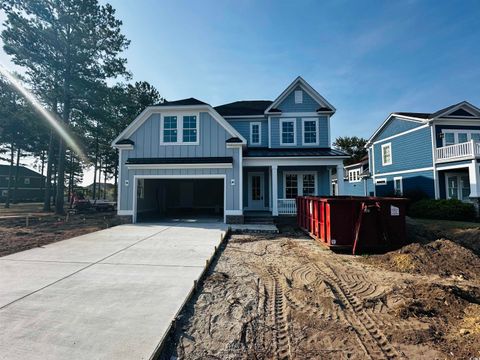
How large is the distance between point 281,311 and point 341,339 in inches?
38.2

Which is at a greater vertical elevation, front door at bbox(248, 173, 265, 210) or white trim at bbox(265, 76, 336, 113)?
white trim at bbox(265, 76, 336, 113)

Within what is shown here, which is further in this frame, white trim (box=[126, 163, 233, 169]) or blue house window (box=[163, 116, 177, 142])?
blue house window (box=[163, 116, 177, 142])

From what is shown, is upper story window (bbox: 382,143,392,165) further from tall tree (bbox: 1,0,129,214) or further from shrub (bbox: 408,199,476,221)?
tall tree (bbox: 1,0,129,214)

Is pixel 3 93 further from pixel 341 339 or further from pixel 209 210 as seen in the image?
pixel 341 339

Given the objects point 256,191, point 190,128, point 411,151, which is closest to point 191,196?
point 256,191

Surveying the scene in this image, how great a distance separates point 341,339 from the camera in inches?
124

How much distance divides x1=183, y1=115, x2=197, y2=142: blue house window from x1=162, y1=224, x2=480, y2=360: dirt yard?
27.7 ft

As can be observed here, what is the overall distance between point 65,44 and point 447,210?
26863mm

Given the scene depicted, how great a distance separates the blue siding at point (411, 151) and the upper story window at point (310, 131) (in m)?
8.40

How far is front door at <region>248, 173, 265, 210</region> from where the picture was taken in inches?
624

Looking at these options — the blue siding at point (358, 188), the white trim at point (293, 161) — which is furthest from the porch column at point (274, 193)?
the blue siding at point (358, 188)

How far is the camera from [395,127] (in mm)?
20562

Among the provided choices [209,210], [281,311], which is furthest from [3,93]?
[281,311]

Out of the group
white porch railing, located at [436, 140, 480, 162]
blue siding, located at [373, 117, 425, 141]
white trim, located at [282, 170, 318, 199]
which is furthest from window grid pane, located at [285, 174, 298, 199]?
blue siding, located at [373, 117, 425, 141]
